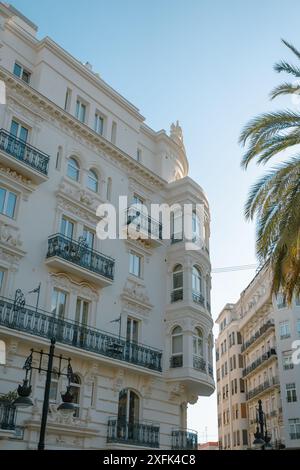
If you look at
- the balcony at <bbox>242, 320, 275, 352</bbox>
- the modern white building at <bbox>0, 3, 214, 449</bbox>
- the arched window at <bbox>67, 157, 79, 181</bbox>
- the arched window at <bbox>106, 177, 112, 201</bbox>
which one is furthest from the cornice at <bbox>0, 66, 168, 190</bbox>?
the balcony at <bbox>242, 320, 275, 352</bbox>

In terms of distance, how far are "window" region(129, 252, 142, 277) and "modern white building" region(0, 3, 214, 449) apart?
0.09 meters

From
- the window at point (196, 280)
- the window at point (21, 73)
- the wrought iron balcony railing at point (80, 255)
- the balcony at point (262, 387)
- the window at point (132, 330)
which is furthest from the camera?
the balcony at point (262, 387)

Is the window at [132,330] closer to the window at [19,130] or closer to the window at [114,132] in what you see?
the window at [114,132]

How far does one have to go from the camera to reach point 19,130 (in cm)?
2153

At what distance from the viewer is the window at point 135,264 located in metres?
24.8

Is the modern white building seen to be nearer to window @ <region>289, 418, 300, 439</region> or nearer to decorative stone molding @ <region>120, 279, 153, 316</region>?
decorative stone molding @ <region>120, 279, 153, 316</region>

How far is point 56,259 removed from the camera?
20.0m

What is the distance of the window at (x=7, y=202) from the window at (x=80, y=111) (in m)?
6.24

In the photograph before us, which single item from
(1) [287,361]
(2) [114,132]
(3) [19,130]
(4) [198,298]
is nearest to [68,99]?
(2) [114,132]

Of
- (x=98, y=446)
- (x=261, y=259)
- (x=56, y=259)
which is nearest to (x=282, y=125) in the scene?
(x=261, y=259)

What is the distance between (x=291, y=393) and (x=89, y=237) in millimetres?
29358

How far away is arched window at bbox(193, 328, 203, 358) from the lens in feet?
80.7

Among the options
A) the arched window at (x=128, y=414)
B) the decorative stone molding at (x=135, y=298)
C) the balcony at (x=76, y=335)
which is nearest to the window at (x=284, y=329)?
the decorative stone molding at (x=135, y=298)

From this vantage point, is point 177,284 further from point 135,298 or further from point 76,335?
point 76,335
